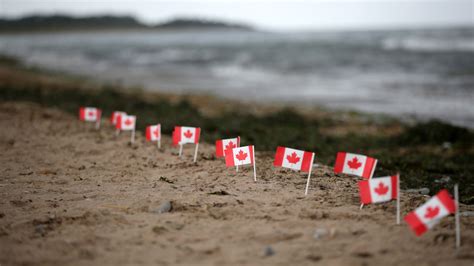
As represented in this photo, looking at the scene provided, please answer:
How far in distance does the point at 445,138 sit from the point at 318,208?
642cm

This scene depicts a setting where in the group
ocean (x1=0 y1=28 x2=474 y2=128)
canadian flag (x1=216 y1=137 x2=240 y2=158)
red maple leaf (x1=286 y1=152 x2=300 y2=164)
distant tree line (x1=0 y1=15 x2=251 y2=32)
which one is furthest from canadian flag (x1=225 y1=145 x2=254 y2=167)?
distant tree line (x1=0 y1=15 x2=251 y2=32)

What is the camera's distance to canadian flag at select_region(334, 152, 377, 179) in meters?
5.93

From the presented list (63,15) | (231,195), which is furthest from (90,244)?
(63,15)

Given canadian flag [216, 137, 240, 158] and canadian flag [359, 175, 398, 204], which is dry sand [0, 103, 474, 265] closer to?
canadian flag [359, 175, 398, 204]

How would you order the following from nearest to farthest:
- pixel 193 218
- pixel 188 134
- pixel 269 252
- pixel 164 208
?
pixel 269 252, pixel 193 218, pixel 164 208, pixel 188 134

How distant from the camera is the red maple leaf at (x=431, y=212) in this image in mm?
4629

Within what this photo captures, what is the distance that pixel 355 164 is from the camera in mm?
6051

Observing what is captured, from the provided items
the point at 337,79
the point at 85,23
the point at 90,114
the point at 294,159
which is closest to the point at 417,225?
the point at 294,159

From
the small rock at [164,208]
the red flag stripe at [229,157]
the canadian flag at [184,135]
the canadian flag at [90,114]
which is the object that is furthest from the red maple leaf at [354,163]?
the canadian flag at [90,114]

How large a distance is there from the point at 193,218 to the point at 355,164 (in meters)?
2.30

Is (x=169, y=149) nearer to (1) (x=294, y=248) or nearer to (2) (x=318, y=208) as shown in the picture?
(2) (x=318, y=208)

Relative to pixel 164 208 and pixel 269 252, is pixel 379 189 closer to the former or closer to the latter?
pixel 269 252

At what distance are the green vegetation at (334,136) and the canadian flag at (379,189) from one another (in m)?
1.79

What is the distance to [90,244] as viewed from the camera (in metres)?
4.56
